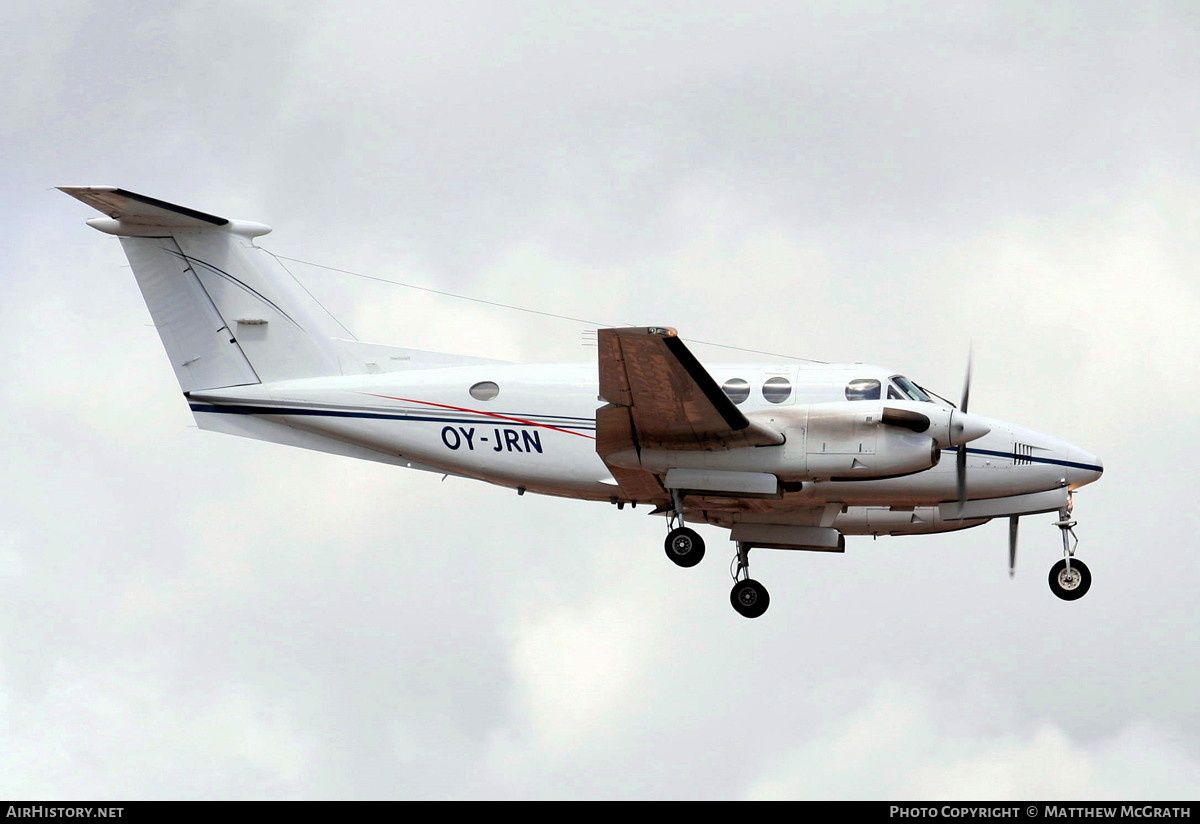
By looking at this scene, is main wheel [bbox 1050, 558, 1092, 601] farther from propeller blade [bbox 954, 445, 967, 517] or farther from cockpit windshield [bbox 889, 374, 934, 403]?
cockpit windshield [bbox 889, 374, 934, 403]

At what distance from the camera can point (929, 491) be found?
2591 centimetres

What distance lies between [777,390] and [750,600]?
3572mm

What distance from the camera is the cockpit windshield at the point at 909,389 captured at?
24922mm

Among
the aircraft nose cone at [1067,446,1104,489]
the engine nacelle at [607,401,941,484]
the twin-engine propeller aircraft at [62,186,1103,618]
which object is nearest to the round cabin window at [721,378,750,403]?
the twin-engine propeller aircraft at [62,186,1103,618]

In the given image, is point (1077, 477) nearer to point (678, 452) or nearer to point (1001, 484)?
point (1001, 484)

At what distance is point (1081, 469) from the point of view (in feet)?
84.4

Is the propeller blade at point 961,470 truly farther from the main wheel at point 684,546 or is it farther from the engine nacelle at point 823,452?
the main wheel at point 684,546

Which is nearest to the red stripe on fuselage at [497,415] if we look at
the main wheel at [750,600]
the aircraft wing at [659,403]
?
the aircraft wing at [659,403]

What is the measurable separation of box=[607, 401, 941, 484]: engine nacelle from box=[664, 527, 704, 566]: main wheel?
864mm

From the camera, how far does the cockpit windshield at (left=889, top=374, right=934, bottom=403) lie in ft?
81.8

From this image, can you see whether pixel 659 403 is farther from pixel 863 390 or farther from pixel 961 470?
pixel 961 470

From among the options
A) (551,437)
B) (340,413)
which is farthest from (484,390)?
(340,413)
